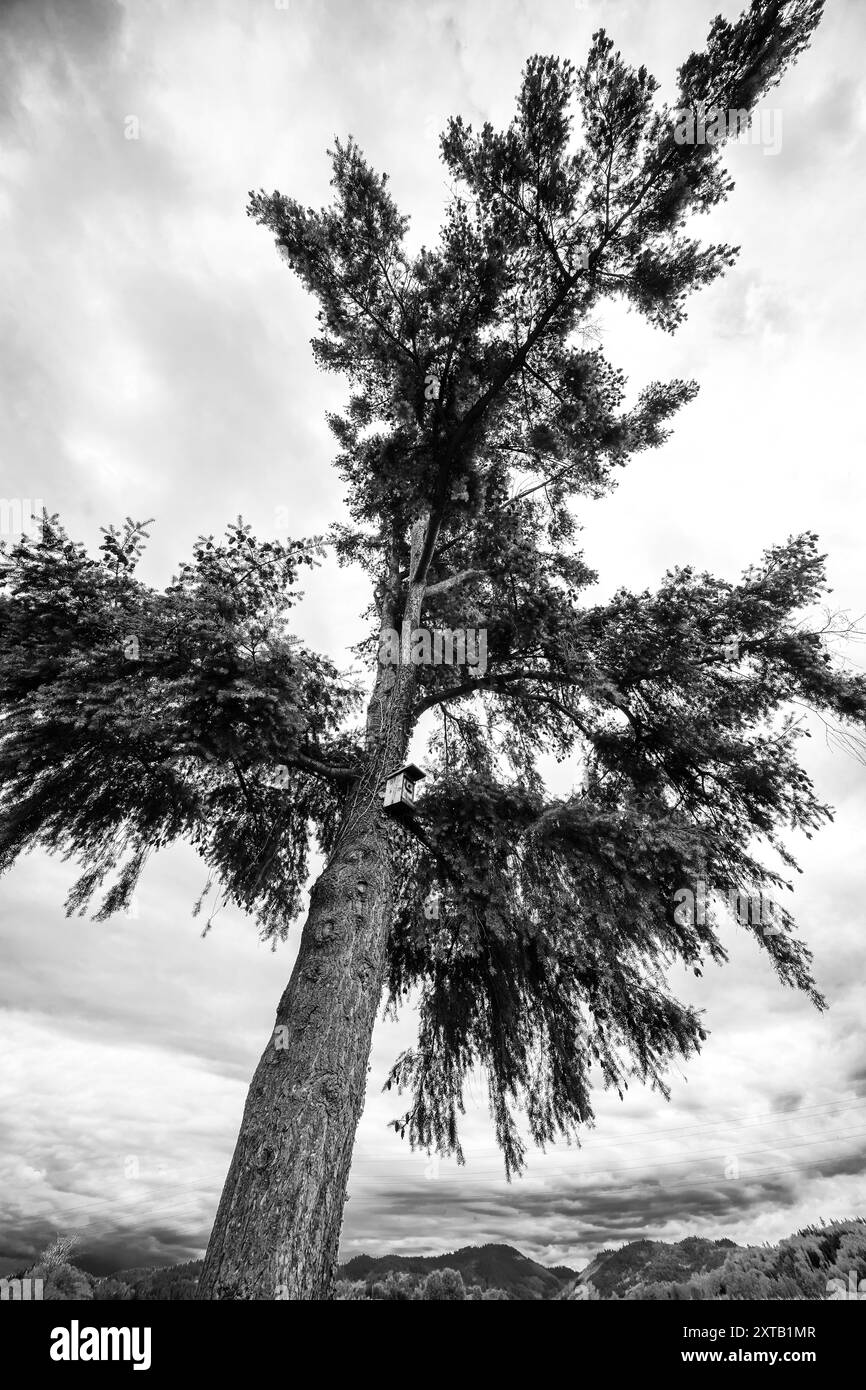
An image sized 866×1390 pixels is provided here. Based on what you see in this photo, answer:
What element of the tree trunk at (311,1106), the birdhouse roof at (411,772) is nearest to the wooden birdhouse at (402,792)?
the birdhouse roof at (411,772)

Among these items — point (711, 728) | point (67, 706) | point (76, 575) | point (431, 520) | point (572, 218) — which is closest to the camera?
point (67, 706)

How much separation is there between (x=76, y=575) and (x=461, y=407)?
18.7 feet

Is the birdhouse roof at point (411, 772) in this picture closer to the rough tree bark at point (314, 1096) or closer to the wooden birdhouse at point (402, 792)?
the wooden birdhouse at point (402, 792)

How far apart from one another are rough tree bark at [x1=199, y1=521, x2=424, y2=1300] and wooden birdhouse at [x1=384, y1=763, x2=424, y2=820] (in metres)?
0.20

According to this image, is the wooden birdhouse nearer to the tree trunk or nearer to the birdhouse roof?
the birdhouse roof

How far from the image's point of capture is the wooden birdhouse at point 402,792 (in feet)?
18.6

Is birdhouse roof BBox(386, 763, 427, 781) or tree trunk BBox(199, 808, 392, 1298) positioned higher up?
birdhouse roof BBox(386, 763, 427, 781)

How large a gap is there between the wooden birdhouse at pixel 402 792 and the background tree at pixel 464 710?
8.8 inches

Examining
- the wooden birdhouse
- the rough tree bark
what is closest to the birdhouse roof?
the wooden birdhouse

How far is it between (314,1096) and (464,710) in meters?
5.94

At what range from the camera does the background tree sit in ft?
15.8
